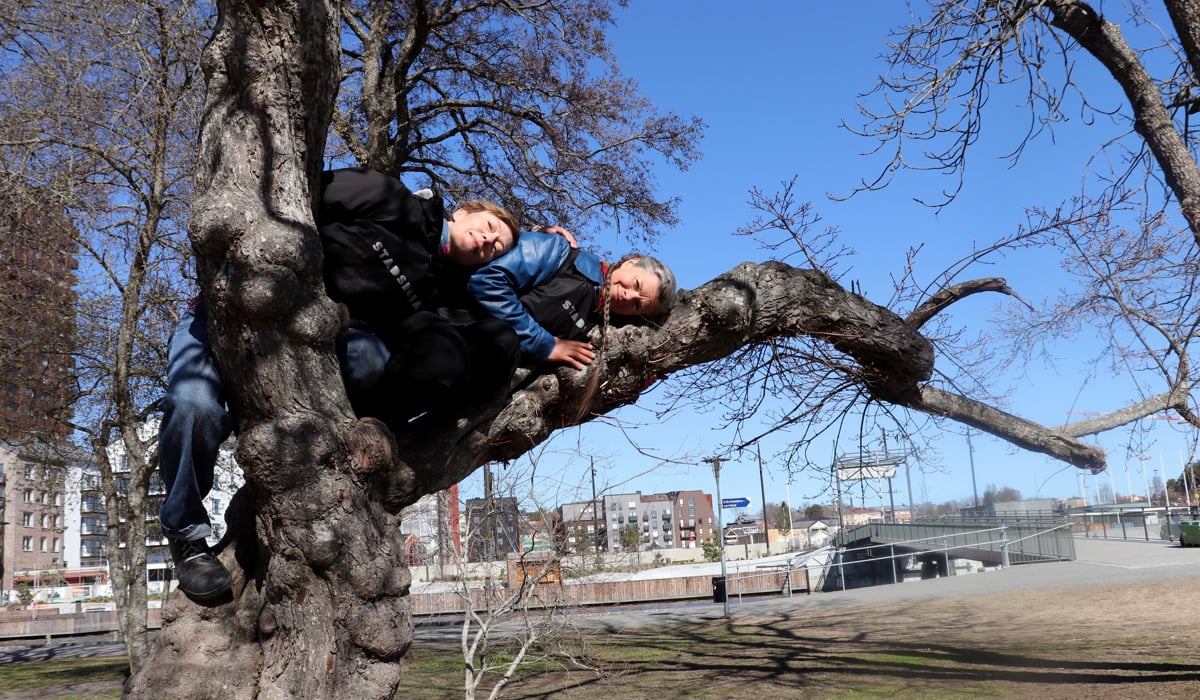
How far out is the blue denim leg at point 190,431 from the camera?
7.98 feet

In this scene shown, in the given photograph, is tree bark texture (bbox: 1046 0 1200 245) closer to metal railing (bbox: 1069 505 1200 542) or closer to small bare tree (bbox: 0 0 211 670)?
small bare tree (bbox: 0 0 211 670)

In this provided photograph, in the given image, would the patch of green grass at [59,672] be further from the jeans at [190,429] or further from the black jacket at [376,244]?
the black jacket at [376,244]

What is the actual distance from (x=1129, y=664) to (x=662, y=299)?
336 inches

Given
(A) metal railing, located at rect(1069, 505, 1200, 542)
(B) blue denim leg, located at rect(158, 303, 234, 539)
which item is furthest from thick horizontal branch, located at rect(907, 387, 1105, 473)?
(A) metal railing, located at rect(1069, 505, 1200, 542)

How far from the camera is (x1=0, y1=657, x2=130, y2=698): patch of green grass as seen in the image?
45.7 feet

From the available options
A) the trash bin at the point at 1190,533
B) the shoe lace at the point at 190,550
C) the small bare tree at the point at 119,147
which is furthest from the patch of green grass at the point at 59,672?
the trash bin at the point at 1190,533

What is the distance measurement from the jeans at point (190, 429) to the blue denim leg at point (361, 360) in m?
0.37

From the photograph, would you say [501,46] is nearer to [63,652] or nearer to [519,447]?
[519,447]

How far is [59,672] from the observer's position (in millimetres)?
15609

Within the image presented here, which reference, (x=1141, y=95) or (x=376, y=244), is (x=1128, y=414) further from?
(x=376, y=244)

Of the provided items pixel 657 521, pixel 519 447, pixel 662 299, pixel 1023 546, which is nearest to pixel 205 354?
pixel 519 447

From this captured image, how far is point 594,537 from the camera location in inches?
463

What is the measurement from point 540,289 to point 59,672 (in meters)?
17.0

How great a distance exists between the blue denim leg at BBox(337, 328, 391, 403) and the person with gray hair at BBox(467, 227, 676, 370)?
1.39 feet
